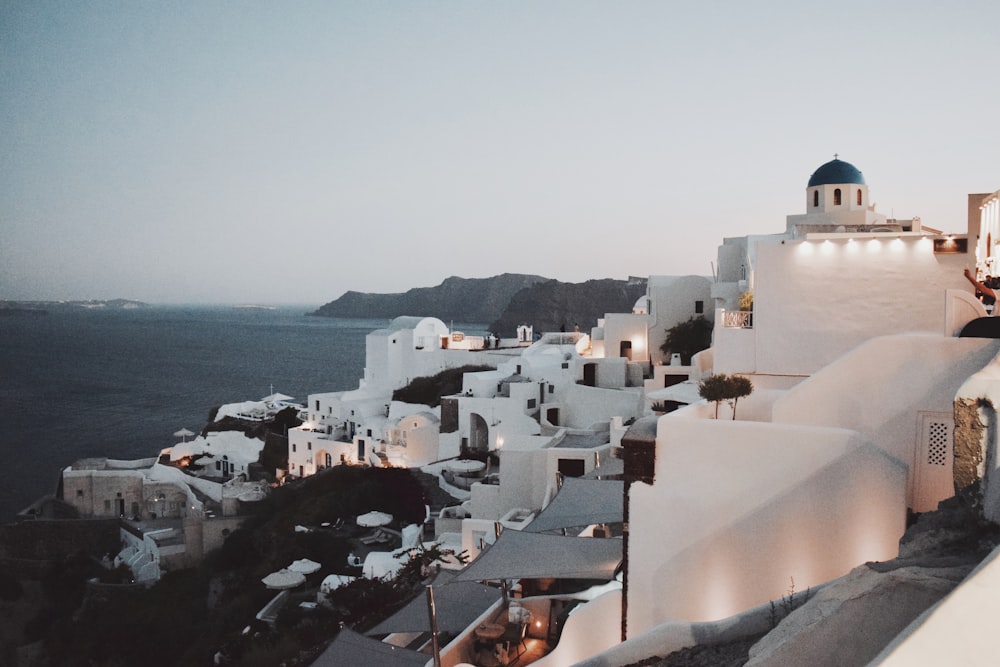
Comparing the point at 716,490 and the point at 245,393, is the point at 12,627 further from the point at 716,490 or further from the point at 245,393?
the point at 245,393

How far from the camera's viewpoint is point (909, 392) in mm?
7461

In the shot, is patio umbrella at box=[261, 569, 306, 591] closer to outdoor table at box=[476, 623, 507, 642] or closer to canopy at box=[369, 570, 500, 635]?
canopy at box=[369, 570, 500, 635]

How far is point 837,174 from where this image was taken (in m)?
22.4

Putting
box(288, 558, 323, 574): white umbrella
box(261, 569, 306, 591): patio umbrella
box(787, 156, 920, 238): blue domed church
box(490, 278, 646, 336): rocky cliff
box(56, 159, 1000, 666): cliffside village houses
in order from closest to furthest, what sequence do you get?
box(56, 159, 1000, 666): cliffside village houses → box(261, 569, 306, 591): patio umbrella → box(288, 558, 323, 574): white umbrella → box(787, 156, 920, 238): blue domed church → box(490, 278, 646, 336): rocky cliff

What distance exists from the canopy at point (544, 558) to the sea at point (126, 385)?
38.9 metres

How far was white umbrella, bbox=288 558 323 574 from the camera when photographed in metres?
19.7

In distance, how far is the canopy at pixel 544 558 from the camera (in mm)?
7867

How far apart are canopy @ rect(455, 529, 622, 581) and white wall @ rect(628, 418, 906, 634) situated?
767 mm

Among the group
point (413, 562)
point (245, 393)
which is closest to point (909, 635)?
point (413, 562)

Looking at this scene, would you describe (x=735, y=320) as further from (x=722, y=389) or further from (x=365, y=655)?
(x=365, y=655)

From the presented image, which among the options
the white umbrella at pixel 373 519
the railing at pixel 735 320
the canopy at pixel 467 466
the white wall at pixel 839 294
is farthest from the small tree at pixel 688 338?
the white wall at pixel 839 294

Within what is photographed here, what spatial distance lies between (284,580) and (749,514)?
Answer: 15.2 m

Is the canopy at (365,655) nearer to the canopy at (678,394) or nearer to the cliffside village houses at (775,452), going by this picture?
the cliffside village houses at (775,452)

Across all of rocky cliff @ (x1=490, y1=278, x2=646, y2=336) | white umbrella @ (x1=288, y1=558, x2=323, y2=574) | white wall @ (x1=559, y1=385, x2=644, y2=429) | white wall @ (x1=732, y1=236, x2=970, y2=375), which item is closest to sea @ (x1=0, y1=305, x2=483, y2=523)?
rocky cliff @ (x1=490, y1=278, x2=646, y2=336)
